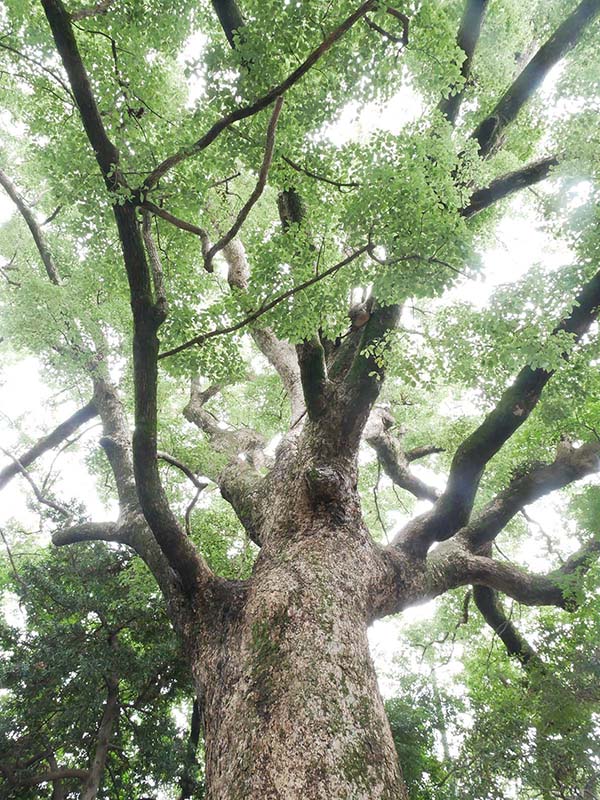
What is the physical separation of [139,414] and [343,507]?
6.48 feet

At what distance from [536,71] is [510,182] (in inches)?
42.2

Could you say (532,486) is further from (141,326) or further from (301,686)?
(141,326)

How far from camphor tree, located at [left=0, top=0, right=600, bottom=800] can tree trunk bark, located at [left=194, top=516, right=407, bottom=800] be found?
0.01 meters

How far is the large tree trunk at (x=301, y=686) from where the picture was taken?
2.15m

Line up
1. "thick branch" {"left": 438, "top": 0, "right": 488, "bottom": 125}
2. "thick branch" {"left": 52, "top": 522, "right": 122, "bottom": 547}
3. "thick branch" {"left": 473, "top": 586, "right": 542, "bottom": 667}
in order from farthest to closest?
"thick branch" {"left": 473, "top": 586, "right": 542, "bottom": 667}
"thick branch" {"left": 52, "top": 522, "right": 122, "bottom": 547}
"thick branch" {"left": 438, "top": 0, "right": 488, "bottom": 125}

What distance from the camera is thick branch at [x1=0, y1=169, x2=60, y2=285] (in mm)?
6645

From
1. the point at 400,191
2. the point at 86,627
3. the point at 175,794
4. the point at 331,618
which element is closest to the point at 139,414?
the point at 331,618

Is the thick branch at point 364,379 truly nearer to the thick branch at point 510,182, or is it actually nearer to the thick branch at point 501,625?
the thick branch at point 510,182

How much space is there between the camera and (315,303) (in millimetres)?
4203

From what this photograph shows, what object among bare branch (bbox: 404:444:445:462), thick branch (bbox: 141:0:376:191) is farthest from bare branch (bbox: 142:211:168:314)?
bare branch (bbox: 404:444:445:462)

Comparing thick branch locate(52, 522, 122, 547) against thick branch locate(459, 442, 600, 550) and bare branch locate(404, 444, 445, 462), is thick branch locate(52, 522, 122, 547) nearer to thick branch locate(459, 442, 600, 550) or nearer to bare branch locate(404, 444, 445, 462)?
thick branch locate(459, 442, 600, 550)

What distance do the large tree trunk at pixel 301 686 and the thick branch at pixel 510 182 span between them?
3764mm

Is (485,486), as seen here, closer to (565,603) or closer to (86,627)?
(565,603)

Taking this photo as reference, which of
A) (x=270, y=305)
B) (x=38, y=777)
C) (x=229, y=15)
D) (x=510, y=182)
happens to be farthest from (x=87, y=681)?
(x=510, y=182)
